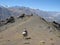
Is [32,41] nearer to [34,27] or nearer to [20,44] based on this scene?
[20,44]

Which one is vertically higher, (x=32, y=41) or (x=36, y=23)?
(x=36, y=23)

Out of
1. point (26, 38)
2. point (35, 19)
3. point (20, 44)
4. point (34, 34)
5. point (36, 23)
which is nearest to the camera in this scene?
point (20, 44)

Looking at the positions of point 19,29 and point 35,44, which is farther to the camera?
point 19,29

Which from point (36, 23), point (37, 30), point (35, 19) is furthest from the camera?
point (35, 19)

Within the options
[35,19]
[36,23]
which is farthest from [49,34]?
[35,19]

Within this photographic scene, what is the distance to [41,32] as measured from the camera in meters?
32.1

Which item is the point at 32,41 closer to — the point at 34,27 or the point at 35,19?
the point at 34,27

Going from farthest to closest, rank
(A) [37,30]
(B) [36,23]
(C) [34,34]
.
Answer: (B) [36,23] < (A) [37,30] < (C) [34,34]

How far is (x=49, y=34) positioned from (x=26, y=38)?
553cm

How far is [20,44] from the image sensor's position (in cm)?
2484

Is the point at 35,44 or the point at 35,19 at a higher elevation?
the point at 35,19

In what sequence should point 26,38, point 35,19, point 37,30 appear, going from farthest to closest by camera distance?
point 35,19
point 37,30
point 26,38

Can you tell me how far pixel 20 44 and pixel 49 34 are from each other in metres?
8.22

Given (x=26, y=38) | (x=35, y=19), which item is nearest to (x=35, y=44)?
(x=26, y=38)
